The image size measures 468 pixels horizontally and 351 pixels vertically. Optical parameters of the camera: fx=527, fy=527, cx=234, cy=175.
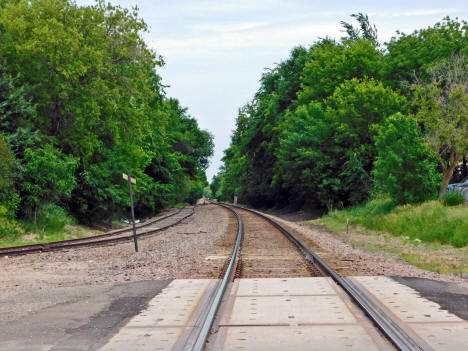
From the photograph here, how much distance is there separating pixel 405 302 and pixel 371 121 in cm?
3333

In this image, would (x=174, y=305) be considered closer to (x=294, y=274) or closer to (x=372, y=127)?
(x=294, y=274)

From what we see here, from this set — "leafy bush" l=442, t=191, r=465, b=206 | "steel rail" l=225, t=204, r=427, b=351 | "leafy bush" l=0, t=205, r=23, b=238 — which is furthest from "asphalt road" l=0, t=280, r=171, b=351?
"leafy bush" l=442, t=191, r=465, b=206

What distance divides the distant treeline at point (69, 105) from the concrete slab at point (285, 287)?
54.1ft

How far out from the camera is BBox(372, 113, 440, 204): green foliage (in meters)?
28.8

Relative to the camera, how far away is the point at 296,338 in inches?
241

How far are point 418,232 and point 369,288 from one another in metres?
13.0

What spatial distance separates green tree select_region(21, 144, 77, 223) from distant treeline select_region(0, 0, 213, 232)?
50mm

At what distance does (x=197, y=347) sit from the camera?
560 centimetres

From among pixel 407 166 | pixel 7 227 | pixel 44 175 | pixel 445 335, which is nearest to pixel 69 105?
pixel 44 175

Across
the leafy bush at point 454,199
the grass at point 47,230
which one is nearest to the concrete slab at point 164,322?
the grass at point 47,230

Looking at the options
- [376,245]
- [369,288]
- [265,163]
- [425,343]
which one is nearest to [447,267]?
[369,288]

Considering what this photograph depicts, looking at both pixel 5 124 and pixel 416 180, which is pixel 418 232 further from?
pixel 5 124

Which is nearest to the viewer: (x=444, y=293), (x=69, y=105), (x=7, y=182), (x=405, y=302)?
(x=405, y=302)

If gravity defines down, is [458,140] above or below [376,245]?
above
